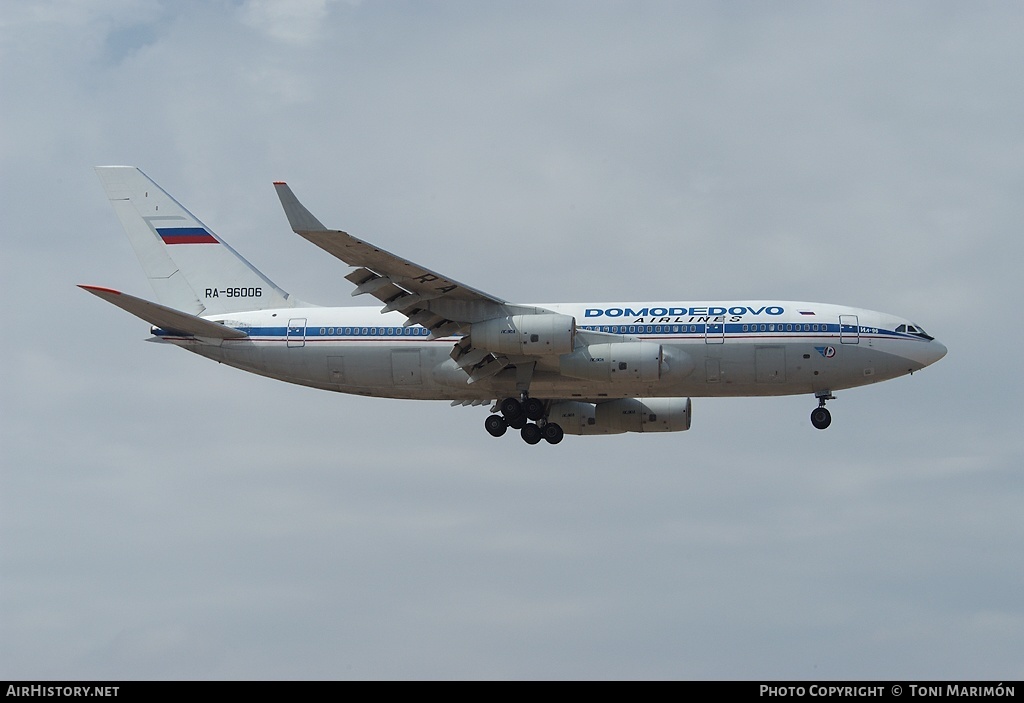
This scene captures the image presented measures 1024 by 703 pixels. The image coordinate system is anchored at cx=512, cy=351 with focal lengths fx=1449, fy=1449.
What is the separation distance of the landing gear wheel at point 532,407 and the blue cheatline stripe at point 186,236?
43.4 feet

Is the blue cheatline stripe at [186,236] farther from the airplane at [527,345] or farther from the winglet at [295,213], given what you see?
the winglet at [295,213]

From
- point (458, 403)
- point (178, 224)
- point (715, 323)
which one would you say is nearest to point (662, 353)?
point (715, 323)

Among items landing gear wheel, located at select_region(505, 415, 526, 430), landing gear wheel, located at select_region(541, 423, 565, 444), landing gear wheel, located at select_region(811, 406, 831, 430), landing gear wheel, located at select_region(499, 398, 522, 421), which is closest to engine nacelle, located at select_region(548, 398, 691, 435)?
landing gear wheel, located at select_region(541, 423, 565, 444)

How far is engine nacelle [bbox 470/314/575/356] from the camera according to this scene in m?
43.6

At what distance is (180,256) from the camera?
170 feet

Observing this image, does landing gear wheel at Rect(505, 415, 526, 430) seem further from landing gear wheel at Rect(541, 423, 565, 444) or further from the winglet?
the winglet

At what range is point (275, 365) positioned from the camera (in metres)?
47.9

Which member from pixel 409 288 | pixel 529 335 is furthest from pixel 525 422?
pixel 409 288

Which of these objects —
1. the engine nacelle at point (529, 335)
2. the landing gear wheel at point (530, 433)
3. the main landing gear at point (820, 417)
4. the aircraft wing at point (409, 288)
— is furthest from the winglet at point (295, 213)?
the main landing gear at point (820, 417)

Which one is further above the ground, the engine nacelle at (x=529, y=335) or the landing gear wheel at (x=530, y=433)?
the engine nacelle at (x=529, y=335)

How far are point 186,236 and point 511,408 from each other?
45.8ft

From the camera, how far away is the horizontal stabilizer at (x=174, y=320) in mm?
45688
